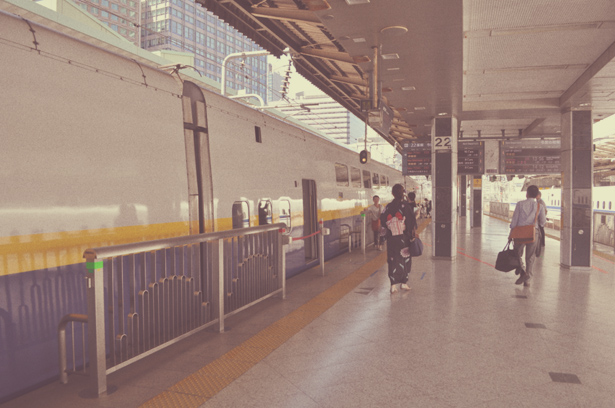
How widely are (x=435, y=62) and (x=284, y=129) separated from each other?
2687 millimetres

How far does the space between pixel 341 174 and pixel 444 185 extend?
2.48 metres

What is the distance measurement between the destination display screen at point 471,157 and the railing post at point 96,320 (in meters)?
13.4

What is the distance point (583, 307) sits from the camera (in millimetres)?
5879

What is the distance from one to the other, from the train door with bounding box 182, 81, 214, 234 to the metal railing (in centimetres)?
32

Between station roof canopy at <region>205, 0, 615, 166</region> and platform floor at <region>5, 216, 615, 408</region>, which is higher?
station roof canopy at <region>205, 0, 615, 166</region>

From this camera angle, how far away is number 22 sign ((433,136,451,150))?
10.4 metres

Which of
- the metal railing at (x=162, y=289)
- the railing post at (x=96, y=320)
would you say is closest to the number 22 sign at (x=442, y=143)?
the metal railing at (x=162, y=289)

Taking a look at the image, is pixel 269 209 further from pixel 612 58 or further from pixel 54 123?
pixel 612 58

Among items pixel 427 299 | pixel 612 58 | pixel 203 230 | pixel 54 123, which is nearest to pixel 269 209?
pixel 203 230

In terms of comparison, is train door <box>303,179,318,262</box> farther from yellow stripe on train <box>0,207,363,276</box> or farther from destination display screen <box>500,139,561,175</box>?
destination display screen <box>500,139,561,175</box>

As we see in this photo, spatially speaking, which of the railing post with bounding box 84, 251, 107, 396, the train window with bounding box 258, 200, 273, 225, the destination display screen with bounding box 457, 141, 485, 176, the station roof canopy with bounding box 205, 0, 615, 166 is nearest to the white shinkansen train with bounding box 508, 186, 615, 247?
the destination display screen with bounding box 457, 141, 485, 176

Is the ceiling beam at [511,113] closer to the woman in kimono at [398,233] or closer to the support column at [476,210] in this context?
the woman in kimono at [398,233]

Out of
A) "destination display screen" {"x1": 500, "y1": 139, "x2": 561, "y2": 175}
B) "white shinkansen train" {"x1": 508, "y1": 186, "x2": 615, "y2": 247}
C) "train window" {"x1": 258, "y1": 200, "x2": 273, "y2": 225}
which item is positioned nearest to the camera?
"train window" {"x1": 258, "y1": 200, "x2": 273, "y2": 225}

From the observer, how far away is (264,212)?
21.5ft
